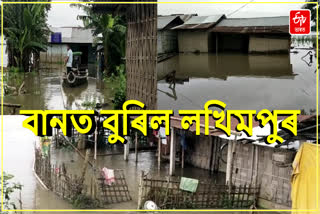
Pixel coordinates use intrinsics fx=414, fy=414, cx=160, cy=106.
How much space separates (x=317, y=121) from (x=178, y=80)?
605cm

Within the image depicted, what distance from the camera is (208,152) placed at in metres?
10.1

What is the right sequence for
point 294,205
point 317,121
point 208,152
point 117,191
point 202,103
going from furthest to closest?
point 208,152 → point 202,103 → point 117,191 → point 294,205 → point 317,121

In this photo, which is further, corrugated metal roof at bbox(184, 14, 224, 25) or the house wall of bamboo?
corrugated metal roof at bbox(184, 14, 224, 25)

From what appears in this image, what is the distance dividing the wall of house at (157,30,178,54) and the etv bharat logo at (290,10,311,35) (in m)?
12.4

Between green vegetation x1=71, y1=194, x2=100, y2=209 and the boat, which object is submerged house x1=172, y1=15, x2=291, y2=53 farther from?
green vegetation x1=71, y1=194, x2=100, y2=209

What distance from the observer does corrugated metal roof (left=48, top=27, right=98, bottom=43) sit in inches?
1196

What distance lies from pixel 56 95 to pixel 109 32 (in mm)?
6428

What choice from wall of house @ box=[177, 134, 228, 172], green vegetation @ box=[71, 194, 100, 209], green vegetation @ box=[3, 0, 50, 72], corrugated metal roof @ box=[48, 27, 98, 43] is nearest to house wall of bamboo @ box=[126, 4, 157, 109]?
wall of house @ box=[177, 134, 228, 172]

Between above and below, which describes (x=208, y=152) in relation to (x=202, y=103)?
below

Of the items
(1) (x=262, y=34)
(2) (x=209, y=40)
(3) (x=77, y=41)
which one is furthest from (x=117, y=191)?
(3) (x=77, y=41)

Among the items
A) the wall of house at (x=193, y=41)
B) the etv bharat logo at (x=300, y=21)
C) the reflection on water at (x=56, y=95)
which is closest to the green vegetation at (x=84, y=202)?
the etv bharat logo at (x=300, y=21)

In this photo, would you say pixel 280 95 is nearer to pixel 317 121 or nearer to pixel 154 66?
pixel 154 66

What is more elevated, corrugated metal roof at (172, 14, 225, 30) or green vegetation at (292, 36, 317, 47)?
corrugated metal roof at (172, 14, 225, 30)

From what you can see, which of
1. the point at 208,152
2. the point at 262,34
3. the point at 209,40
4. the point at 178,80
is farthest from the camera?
the point at 209,40
